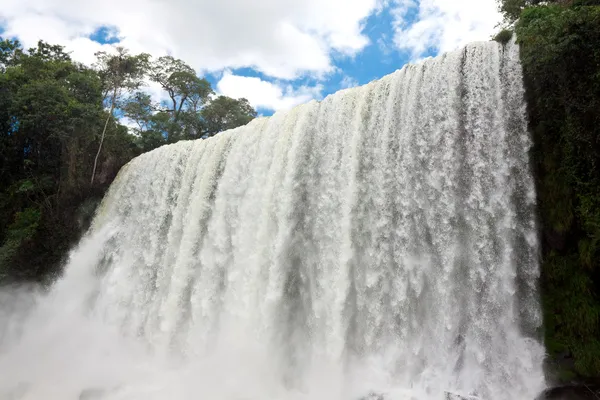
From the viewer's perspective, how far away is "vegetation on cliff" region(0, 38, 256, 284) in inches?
526

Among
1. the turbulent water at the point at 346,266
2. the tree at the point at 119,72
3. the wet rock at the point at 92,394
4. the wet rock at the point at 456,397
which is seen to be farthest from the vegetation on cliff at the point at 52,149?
the wet rock at the point at 456,397

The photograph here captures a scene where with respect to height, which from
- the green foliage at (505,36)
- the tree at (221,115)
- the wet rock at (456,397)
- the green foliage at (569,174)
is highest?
the tree at (221,115)

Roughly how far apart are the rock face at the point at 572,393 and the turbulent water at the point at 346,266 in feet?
0.52

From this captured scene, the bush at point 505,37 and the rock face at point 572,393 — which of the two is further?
the bush at point 505,37

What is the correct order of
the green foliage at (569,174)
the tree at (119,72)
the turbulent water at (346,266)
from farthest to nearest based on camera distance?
1. the tree at (119,72)
2. the turbulent water at (346,266)
3. the green foliage at (569,174)

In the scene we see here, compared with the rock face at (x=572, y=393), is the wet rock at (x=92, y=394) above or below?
below

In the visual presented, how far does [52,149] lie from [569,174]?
55.0 ft

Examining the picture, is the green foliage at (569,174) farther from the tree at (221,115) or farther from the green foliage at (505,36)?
the tree at (221,115)

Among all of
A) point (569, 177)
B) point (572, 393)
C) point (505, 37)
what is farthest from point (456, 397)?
point (505, 37)

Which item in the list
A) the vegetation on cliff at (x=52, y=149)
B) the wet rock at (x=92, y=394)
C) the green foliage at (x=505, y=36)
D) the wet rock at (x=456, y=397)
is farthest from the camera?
the vegetation on cliff at (x=52, y=149)

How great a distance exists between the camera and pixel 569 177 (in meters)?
5.48

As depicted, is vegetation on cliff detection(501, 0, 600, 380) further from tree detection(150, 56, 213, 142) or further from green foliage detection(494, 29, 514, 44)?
tree detection(150, 56, 213, 142)

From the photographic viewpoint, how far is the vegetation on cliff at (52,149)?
1336cm

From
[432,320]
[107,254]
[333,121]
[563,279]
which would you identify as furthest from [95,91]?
[563,279]
